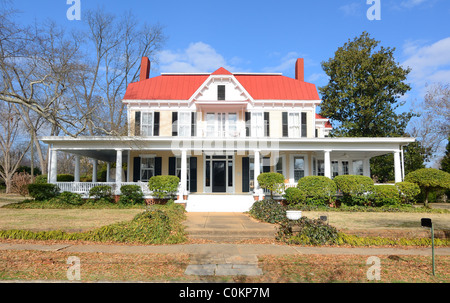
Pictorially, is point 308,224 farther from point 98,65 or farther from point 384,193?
point 98,65

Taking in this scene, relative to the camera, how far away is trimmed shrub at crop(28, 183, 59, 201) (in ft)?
50.8

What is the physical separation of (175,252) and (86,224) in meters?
4.36

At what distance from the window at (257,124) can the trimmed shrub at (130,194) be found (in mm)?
7866

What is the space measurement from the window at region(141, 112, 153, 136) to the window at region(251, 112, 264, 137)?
6655mm

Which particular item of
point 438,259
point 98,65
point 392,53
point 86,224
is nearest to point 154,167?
point 86,224

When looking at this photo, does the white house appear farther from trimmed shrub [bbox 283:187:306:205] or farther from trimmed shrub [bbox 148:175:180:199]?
trimmed shrub [bbox 283:187:306:205]

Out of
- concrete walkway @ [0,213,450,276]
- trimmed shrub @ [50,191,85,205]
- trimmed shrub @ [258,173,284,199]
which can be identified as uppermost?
trimmed shrub @ [258,173,284,199]

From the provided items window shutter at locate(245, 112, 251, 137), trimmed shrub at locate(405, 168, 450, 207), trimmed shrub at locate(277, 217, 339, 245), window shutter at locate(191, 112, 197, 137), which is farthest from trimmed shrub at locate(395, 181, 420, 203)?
window shutter at locate(191, 112, 197, 137)

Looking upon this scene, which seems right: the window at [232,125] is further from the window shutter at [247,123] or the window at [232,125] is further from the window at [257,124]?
the window at [257,124]

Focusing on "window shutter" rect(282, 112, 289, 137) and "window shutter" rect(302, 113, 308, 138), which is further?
"window shutter" rect(302, 113, 308, 138)

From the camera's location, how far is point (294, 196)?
49.8 ft

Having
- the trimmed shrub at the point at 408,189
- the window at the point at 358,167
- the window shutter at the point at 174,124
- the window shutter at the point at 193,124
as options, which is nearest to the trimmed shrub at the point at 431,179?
the trimmed shrub at the point at 408,189

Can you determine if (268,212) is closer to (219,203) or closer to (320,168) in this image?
(219,203)
